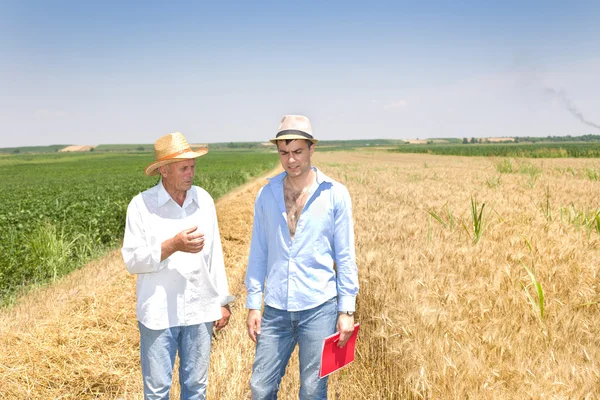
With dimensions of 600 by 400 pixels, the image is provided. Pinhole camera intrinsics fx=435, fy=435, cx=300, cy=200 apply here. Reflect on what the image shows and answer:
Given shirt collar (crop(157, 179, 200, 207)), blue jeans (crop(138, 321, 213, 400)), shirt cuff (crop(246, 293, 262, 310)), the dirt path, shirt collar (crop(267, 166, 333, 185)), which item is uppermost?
shirt collar (crop(267, 166, 333, 185))

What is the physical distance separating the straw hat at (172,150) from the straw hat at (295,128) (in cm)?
66

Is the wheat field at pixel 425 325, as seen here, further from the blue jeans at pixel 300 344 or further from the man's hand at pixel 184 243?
the man's hand at pixel 184 243

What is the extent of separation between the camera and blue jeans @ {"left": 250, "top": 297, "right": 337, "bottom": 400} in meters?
2.71

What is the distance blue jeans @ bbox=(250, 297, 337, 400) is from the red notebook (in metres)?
0.09

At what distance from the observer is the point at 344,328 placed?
8.71ft

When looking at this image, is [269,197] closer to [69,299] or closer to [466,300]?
[466,300]

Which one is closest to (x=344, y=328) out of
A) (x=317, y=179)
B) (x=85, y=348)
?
(x=317, y=179)

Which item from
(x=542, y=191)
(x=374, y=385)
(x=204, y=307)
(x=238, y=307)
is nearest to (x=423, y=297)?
(x=374, y=385)

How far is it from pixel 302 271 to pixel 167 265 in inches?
36.9

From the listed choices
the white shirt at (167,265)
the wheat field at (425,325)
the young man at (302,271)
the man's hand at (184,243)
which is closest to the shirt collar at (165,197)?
the white shirt at (167,265)

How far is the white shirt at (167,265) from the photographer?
2846 millimetres

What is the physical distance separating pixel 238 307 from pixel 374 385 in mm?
2972

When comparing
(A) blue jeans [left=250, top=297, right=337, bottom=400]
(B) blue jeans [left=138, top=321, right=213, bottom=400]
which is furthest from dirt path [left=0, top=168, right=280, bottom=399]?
(A) blue jeans [left=250, top=297, right=337, bottom=400]

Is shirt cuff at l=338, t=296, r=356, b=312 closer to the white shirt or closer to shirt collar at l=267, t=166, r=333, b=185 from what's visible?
shirt collar at l=267, t=166, r=333, b=185
